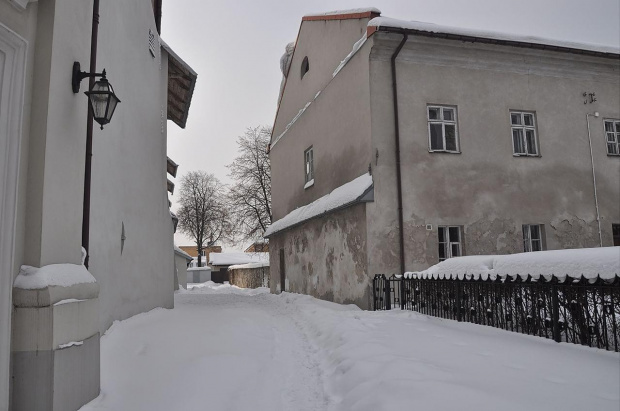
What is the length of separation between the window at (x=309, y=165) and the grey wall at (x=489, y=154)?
18.3 ft

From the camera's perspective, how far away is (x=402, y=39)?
11.5 metres

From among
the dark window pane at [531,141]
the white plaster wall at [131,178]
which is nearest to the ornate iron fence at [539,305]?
the white plaster wall at [131,178]

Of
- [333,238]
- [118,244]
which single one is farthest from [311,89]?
[118,244]

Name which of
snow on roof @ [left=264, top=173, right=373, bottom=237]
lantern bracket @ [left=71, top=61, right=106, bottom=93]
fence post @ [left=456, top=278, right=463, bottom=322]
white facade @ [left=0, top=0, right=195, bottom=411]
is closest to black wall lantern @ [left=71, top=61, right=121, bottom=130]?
white facade @ [left=0, top=0, right=195, bottom=411]

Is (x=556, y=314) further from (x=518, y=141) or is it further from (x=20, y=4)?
(x=518, y=141)

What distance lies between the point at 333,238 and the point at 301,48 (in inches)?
342

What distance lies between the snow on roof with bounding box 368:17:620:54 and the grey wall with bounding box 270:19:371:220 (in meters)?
0.82

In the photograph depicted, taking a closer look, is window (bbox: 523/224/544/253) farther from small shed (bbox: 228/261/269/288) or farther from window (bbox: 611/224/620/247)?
small shed (bbox: 228/261/269/288)

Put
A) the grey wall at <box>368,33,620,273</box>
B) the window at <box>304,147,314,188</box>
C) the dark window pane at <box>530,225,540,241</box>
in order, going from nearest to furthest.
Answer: the grey wall at <box>368,33,620,273</box> → the dark window pane at <box>530,225,540,241</box> → the window at <box>304,147,314,188</box>

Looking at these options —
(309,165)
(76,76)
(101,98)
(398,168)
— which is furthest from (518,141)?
(76,76)

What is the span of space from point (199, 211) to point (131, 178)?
143 feet

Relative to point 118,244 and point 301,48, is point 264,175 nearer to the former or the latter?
point 301,48

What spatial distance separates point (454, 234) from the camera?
12055mm

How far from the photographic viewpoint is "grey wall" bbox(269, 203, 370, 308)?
1180 centimetres
